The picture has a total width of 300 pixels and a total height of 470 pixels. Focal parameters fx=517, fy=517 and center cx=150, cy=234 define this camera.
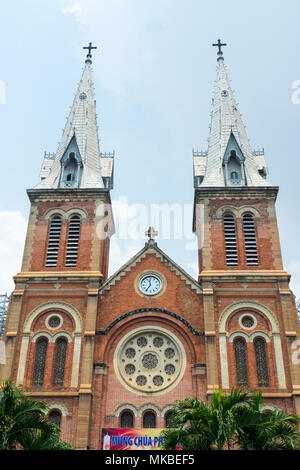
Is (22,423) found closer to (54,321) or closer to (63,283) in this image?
(54,321)

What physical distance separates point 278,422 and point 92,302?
50.6ft

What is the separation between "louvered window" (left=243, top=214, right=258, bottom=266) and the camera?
3002 cm

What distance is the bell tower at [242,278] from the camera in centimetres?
2616

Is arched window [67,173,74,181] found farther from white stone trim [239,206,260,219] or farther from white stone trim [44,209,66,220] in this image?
white stone trim [239,206,260,219]

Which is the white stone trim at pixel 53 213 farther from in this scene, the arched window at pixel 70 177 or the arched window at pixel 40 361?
the arched window at pixel 40 361

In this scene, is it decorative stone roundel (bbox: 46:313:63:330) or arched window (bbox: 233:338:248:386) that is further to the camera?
decorative stone roundel (bbox: 46:313:63:330)

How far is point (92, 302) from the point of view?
92.3ft

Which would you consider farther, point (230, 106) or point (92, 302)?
point (230, 106)

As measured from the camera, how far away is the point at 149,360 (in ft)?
89.6

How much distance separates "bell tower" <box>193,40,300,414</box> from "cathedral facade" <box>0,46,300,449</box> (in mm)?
62

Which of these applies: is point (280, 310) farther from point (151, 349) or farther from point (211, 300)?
point (151, 349)

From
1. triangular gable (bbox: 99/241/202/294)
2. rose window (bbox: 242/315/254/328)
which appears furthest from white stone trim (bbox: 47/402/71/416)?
rose window (bbox: 242/315/254/328)

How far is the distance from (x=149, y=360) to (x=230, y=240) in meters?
8.72
